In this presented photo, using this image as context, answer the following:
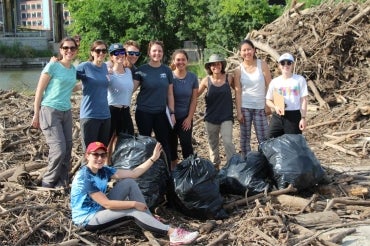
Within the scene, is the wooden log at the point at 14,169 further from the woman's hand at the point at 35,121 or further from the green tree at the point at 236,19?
the green tree at the point at 236,19

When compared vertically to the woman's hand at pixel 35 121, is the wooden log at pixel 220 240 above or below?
below

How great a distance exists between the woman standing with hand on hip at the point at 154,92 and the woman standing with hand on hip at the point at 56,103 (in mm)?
704

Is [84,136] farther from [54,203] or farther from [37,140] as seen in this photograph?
[37,140]

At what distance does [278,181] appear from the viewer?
512cm

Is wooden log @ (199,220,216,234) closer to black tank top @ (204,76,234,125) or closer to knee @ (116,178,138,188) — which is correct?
knee @ (116,178,138,188)

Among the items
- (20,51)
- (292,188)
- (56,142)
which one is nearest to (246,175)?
(292,188)

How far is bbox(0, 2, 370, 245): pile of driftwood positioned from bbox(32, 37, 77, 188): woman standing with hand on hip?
1.12 feet

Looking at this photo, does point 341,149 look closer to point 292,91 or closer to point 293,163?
point 292,91

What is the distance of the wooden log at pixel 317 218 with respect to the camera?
14.8ft

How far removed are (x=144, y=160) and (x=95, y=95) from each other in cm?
78

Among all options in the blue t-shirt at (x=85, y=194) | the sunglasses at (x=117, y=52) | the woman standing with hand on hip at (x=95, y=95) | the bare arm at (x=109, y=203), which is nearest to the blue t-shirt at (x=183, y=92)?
the sunglasses at (x=117, y=52)

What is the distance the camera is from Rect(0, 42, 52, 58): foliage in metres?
49.1

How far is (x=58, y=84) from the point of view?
16.0ft

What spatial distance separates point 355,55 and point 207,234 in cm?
705
